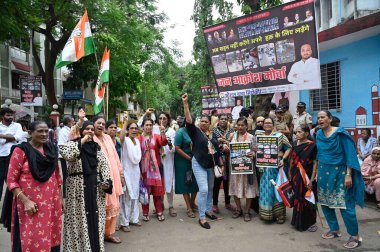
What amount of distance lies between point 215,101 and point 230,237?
7.46 meters

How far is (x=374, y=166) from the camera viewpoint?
6301 millimetres

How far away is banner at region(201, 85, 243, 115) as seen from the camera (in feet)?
36.8

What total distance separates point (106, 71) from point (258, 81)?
310 cm

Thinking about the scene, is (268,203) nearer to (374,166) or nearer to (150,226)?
(150,226)

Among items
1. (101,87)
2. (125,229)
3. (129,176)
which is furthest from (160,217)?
(101,87)

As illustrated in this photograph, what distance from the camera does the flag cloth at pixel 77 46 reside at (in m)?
6.46

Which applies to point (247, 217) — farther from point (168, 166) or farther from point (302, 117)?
point (302, 117)

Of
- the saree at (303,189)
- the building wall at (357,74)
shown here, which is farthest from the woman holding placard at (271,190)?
the building wall at (357,74)

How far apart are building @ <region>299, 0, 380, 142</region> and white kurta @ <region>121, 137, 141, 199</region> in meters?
5.75

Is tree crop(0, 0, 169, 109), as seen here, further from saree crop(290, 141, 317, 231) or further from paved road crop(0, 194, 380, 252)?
saree crop(290, 141, 317, 231)

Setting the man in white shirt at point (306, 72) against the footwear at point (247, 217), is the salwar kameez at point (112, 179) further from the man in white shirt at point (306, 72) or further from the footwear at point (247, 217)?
the man in white shirt at point (306, 72)

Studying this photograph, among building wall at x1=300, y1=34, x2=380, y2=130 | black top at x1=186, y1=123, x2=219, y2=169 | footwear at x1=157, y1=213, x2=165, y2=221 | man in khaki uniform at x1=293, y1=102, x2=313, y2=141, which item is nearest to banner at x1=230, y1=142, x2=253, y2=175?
black top at x1=186, y1=123, x2=219, y2=169

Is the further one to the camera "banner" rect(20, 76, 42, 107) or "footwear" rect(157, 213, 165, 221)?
"banner" rect(20, 76, 42, 107)

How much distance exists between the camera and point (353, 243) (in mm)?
4156
